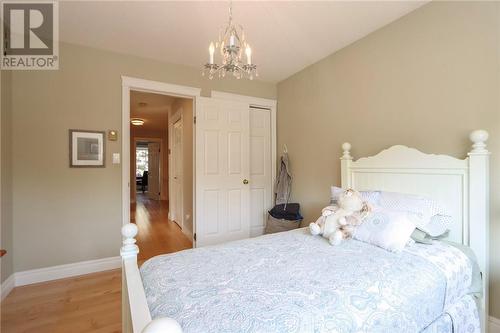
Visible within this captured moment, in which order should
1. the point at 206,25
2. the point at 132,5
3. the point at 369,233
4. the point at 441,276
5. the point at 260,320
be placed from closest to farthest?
the point at 260,320, the point at 441,276, the point at 369,233, the point at 132,5, the point at 206,25

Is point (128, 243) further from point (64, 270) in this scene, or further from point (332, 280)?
point (64, 270)

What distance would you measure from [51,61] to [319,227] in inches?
→ 123

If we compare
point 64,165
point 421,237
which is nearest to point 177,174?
point 64,165

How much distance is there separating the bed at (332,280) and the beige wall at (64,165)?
1.68 m

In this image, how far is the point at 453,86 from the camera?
6.14ft

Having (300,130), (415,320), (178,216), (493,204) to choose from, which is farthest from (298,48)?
(178,216)

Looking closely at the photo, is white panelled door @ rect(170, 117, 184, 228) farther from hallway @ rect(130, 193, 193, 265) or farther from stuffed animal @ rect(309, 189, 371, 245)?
stuffed animal @ rect(309, 189, 371, 245)

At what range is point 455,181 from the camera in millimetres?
1767

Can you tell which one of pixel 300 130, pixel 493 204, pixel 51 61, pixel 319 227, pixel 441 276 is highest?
pixel 51 61

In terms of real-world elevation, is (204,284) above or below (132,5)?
below

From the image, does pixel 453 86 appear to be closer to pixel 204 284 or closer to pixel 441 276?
pixel 441 276

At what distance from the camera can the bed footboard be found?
54cm

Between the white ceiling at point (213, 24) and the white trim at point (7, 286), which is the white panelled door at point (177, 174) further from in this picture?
the white trim at point (7, 286)

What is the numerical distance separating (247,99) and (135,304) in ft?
10.4
